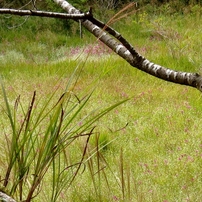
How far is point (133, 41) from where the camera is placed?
1298cm

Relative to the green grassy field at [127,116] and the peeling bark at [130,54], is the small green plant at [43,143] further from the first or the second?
the peeling bark at [130,54]

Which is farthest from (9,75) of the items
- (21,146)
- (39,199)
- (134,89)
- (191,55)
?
(21,146)

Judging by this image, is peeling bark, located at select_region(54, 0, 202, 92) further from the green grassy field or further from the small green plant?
the small green plant

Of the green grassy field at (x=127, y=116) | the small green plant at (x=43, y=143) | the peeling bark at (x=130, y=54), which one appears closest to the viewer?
the peeling bark at (x=130, y=54)

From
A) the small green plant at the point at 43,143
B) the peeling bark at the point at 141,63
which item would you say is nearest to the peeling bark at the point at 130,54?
the peeling bark at the point at 141,63

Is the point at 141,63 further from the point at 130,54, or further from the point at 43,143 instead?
the point at 43,143

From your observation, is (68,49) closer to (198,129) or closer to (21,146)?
(198,129)

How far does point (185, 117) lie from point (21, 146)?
4536 millimetres

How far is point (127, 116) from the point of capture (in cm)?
643

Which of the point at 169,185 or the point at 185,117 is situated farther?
the point at 185,117

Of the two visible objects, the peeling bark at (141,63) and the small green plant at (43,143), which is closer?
the peeling bark at (141,63)

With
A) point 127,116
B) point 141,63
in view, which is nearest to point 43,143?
point 141,63

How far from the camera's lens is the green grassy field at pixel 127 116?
11.7 feet

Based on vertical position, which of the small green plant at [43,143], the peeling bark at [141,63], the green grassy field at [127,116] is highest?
the peeling bark at [141,63]
